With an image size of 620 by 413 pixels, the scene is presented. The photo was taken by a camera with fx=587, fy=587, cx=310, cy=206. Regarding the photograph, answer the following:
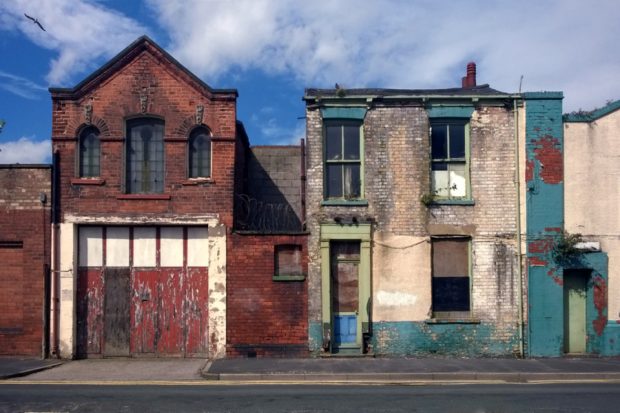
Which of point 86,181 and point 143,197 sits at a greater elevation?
point 86,181

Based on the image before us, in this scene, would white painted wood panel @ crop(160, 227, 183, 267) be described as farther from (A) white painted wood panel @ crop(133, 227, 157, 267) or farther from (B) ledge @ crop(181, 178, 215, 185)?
(B) ledge @ crop(181, 178, 215, 185)

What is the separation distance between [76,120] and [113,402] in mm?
8339

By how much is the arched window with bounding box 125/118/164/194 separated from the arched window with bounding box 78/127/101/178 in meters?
0.83

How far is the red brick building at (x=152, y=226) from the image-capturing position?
50.3 feet

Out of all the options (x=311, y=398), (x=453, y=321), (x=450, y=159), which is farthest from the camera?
(x=450, y=159)

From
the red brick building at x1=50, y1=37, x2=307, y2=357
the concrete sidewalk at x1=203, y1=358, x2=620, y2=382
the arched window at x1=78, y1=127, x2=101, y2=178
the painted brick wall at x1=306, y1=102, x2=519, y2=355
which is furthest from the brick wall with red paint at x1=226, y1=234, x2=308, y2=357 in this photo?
the arched window at x1=78, y1=127, x2=101, y2=178

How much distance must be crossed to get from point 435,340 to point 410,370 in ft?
8.13

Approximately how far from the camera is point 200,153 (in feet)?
52.0

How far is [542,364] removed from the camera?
14.3 metres

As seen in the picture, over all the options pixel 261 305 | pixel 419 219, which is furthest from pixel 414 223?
pixel 261 305

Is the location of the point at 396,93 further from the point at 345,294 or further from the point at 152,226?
the point at 152,226

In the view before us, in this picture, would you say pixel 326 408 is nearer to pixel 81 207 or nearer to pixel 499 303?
pixel 499 303

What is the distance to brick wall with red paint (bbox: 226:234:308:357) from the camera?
15.3 meters

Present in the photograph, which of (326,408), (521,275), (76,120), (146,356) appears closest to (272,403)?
(326,408)
